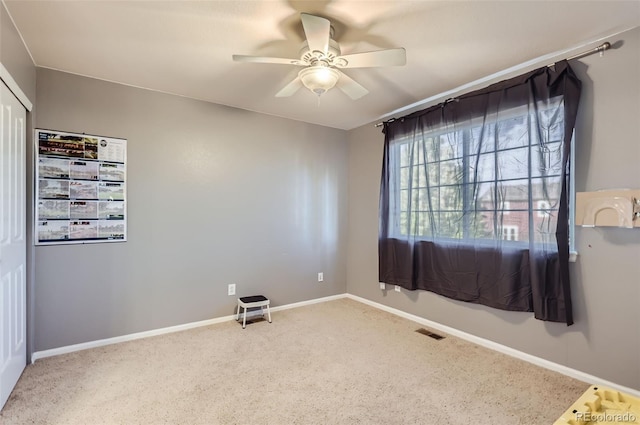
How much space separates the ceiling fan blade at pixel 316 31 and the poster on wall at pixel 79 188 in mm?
2109

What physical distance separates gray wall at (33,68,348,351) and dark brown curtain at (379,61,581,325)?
1.13 m

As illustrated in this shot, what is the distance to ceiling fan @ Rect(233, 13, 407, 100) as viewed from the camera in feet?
5.68

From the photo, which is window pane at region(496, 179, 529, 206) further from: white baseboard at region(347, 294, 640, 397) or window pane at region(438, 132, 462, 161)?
white baseboard at region(347, 294, 640, 397)

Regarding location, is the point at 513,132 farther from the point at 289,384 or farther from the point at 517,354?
the point at 289,384

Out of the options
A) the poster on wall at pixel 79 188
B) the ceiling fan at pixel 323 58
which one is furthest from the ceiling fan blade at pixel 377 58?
the poster on wall at pixel 79 188

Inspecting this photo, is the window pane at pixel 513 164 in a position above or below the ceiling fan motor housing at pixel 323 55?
below

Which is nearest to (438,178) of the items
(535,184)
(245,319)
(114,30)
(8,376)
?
(535,184)

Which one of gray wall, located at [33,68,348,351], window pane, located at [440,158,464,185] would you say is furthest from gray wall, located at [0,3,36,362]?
window pane, located at [440,158,464,185]

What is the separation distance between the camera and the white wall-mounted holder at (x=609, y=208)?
1.95 metres

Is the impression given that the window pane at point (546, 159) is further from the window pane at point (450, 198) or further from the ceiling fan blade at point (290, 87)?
the ceiling fan blade at point (290, 87)

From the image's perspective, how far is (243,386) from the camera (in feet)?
7.04

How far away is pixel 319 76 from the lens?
2121mm

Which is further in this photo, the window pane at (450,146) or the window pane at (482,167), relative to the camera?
the window pane at (450,146)

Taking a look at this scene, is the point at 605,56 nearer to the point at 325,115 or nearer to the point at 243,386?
the point at 325,115
